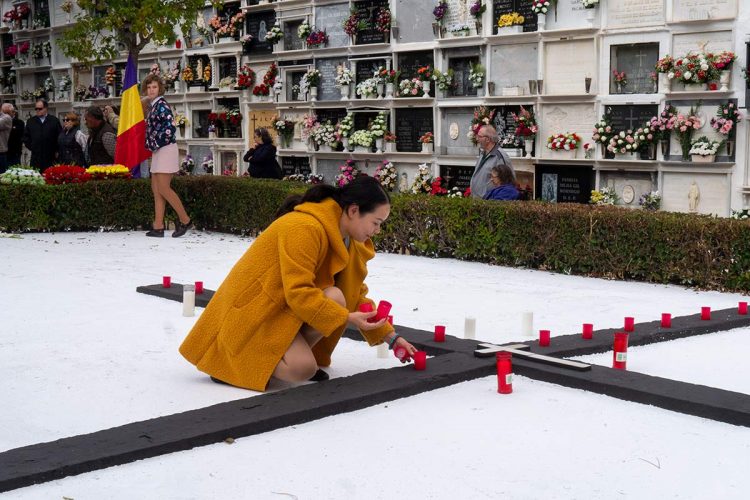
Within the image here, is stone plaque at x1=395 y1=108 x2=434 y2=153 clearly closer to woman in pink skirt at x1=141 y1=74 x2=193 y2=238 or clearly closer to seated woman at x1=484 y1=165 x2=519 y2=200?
woman in pink skirt at x1=141 y1=74 x2=193 y2=238

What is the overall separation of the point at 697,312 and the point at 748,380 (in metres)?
2.02

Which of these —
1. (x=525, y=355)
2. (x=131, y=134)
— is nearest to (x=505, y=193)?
(x=525, y=355)

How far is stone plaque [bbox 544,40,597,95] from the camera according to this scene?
12672 mm

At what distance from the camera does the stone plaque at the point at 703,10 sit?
36.8ft

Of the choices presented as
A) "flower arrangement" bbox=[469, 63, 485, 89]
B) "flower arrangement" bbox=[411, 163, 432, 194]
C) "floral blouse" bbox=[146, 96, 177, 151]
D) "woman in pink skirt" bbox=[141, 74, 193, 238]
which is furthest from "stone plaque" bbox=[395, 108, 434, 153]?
"floral blouse" bbox=[146, 96, 177, 151]

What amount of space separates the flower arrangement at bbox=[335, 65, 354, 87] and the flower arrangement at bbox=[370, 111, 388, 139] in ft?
2.97

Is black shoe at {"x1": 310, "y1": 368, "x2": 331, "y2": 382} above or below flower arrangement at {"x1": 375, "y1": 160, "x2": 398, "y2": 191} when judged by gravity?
below

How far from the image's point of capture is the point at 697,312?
6.75m

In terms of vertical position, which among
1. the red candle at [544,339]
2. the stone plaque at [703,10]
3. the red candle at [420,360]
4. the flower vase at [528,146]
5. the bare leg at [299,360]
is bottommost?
the red candle at [544,339]

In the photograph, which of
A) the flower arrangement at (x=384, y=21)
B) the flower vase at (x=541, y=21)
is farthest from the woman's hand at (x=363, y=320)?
the flower arrangement at (x=384, y=21)

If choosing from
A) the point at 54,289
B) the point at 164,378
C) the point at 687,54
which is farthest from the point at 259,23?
the point at 164,378

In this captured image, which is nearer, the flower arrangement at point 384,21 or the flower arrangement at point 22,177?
the flower arrangement at point 22,177

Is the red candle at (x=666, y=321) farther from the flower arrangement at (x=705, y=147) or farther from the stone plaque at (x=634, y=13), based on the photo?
the stone plaque at (x=634, y=13)

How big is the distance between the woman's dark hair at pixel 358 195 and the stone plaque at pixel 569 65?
9000 millimetres
